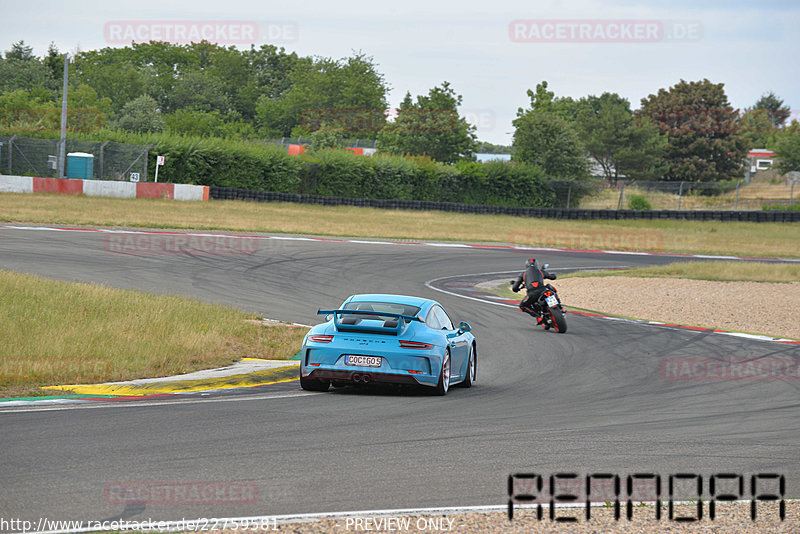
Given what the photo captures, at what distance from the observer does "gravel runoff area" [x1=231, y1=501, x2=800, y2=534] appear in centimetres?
557

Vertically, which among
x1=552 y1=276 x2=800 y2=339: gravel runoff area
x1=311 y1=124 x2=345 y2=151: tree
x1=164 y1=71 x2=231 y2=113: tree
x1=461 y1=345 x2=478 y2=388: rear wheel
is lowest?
x1=552 y1=276 x2=800 y2=339: gravel runoff area

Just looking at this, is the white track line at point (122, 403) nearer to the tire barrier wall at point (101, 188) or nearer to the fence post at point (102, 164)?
the tire barrier wall at point (101, 188)

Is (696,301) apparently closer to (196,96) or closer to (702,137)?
(702,137)

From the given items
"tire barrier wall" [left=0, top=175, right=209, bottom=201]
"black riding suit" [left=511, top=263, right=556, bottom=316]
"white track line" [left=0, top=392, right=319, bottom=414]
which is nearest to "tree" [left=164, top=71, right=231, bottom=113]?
"tire barrier wall" [left=0, top=175, right=209, bottom=201]

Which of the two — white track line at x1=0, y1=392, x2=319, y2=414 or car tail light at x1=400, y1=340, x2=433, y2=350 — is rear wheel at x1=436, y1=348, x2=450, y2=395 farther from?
white track line at x1=0, y1=392, x2=319, y2=414

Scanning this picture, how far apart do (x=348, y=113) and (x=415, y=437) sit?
102290mm

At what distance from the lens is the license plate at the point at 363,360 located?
10.6 m

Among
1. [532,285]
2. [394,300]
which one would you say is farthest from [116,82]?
[394,300]

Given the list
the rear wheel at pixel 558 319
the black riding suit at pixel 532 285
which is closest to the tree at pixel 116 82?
the black riding suit at pixel 532 285

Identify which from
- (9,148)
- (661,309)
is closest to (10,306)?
(661,309)

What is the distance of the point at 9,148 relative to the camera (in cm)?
4428

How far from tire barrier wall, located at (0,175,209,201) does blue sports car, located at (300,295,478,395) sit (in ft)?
114

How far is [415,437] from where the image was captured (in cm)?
831

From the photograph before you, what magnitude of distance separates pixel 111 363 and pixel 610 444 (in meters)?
6.52
